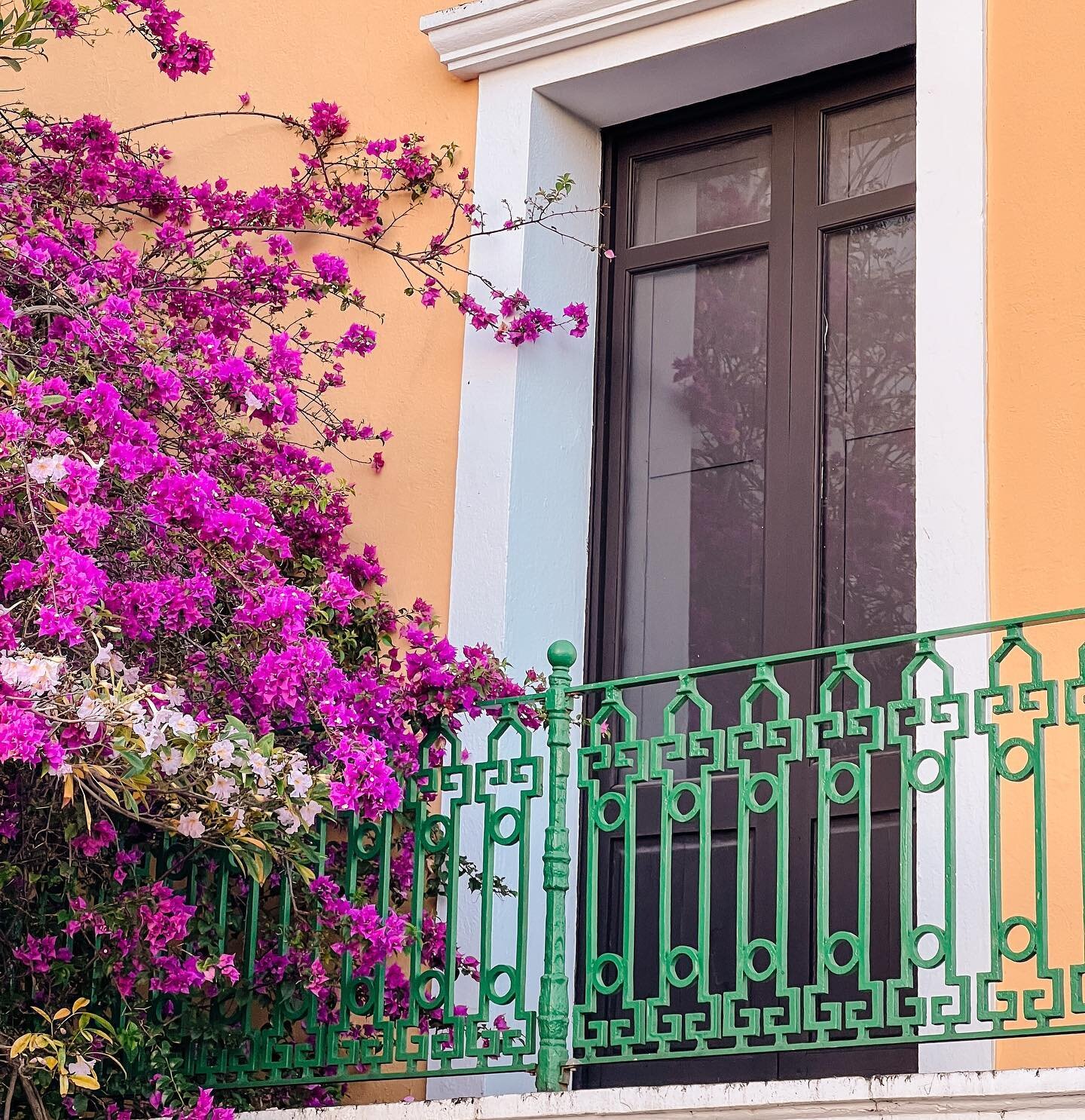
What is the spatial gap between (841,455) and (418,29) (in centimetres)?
203

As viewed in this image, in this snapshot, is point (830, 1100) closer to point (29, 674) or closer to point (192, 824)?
point (192, 824)

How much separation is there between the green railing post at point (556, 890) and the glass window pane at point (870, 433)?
39.7 inches

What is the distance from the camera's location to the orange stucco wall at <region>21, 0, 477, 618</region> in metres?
6.01

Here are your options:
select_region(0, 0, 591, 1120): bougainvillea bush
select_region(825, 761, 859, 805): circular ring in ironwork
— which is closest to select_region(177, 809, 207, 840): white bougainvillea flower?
select_region(0, 0, 591, 1120): bougainvillea bush

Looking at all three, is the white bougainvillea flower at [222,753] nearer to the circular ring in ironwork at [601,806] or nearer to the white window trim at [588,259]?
the circular ring in ironwork at [601,806]

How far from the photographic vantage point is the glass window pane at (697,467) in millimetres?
5750

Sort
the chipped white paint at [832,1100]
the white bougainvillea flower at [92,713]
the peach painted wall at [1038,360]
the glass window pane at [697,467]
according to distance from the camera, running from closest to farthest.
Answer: the chipped white paint at [832,1100], the white bougainvillea flower at [92,713], the peach painted wall at [1038,360], the glass window pane at [697,467]

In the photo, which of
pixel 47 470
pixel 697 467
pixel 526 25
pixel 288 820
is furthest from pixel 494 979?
pixel 526 25

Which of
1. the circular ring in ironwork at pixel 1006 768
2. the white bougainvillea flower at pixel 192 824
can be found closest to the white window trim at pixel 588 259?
the circular ring in ironwork at pixel 1006 768

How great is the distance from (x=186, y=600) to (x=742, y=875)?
57.0 inches

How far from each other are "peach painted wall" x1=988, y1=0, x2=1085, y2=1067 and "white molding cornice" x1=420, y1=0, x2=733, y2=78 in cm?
103

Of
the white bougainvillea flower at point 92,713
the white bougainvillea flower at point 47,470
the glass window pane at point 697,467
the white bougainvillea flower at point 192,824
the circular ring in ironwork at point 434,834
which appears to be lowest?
the white bougainvillea flower at point 192,824

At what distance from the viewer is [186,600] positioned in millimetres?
4676

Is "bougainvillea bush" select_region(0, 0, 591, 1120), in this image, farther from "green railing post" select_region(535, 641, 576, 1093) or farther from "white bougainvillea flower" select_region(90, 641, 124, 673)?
"green railing post" select_region(535, 641, 576, 1093)
